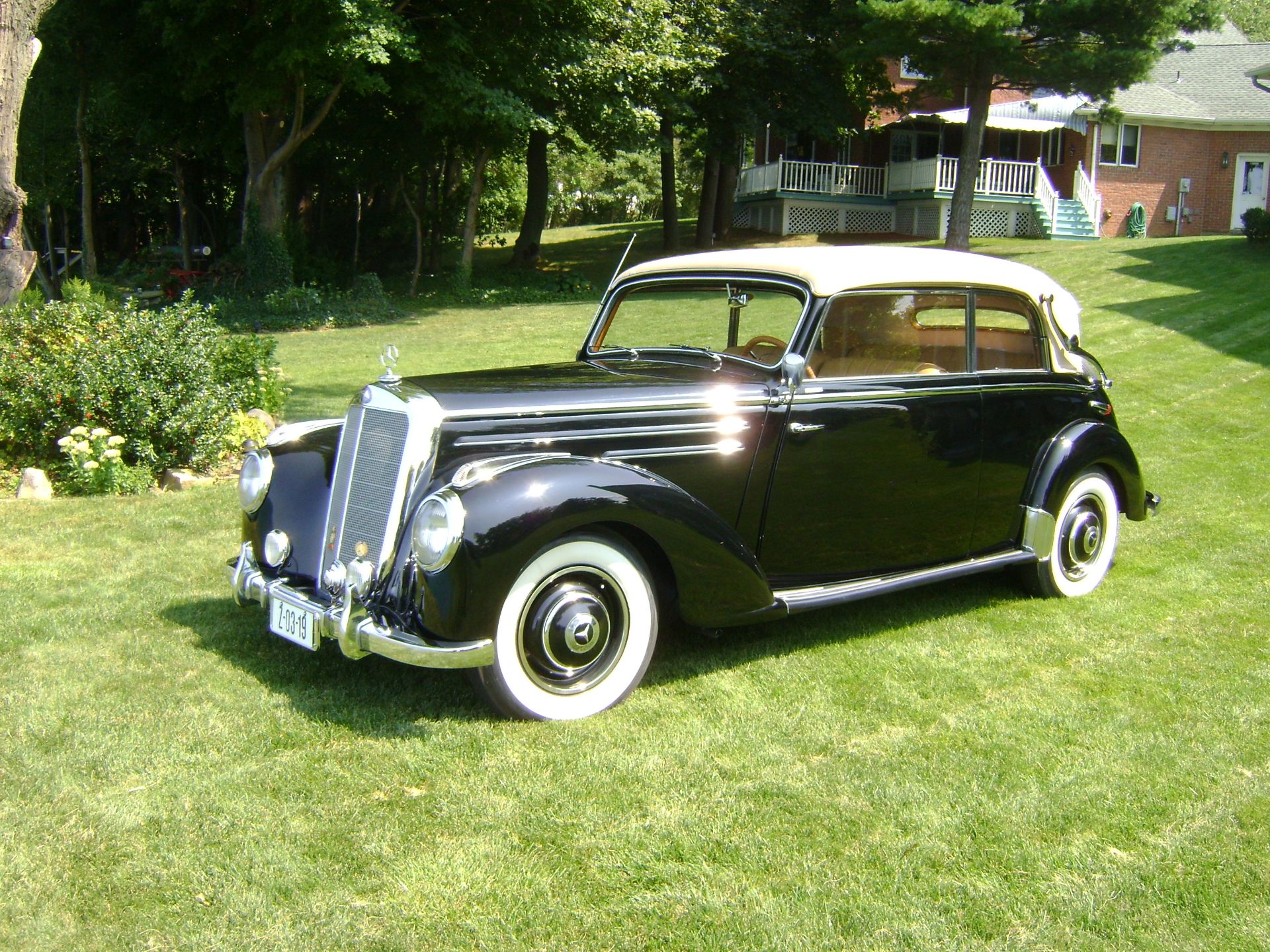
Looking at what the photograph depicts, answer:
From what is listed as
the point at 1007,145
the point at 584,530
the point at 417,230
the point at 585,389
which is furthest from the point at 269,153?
the point at 1007,145

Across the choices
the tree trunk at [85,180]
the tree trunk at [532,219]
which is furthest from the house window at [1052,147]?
the tree trunk at [85,180]

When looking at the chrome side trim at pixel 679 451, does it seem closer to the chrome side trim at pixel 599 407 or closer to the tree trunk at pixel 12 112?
the chrome side trim at pixel 599 407

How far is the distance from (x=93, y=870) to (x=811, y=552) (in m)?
3.15

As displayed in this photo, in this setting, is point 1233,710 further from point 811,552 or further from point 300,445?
point 300,445

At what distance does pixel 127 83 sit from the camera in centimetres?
2366

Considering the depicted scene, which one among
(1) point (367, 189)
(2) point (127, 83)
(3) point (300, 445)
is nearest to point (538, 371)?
(3) point (300, 445)

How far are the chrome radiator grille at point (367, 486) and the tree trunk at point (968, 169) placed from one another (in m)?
21.6

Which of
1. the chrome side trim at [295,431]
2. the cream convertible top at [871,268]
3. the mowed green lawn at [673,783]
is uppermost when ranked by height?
the cream convertible top at [871,268]

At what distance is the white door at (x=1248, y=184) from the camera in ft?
105

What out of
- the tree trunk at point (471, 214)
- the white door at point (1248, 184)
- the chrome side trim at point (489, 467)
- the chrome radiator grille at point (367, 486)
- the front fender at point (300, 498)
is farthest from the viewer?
the white door at point (1248, 184)

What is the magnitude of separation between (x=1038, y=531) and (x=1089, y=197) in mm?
28325

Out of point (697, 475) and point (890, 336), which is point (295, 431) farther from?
point (890, 336)

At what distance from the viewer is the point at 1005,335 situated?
589cm

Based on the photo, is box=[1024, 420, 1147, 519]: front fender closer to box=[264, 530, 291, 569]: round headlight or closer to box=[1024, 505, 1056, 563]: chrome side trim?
box=[1024, 505, 1056, 563]: chrome side trim
